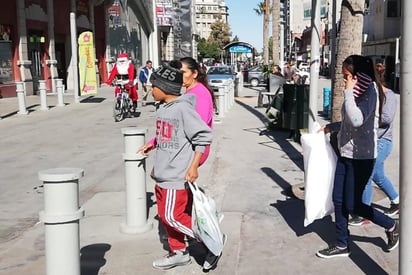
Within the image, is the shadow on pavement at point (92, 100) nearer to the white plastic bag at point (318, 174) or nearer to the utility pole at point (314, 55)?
the utility pole at point (314, 55)

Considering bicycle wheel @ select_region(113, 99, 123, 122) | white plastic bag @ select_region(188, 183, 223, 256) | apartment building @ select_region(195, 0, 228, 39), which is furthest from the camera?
apartment building @ select_region(195, 0, 228, 39)

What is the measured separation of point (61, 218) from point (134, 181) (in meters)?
1.83

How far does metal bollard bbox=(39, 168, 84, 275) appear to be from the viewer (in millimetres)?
3463

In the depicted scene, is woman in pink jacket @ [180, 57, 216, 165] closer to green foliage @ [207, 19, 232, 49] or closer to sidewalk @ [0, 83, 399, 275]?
sidewalk @ [0, 83, 399, 275]

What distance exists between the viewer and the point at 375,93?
4.38m

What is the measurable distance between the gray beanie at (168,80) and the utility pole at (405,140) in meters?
1.80

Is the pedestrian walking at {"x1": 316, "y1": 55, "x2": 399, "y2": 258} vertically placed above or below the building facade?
below

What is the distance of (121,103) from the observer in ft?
50.8

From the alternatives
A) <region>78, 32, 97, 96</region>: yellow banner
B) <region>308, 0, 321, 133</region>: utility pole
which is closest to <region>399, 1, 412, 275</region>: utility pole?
<region>308, 0, 321, 133</region>: utility pole

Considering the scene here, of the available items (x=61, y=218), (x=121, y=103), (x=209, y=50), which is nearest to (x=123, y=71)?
(x=121, y=103)

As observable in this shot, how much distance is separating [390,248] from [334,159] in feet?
3.02

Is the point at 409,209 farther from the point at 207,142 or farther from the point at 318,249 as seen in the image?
the point at 318,249

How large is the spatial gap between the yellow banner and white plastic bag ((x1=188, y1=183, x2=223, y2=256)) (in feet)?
58.2

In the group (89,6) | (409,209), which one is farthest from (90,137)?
(89,6)
